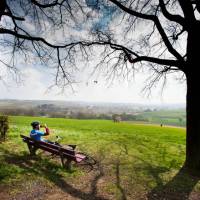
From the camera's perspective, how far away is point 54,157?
33.9 ft

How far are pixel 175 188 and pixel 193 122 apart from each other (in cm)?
250

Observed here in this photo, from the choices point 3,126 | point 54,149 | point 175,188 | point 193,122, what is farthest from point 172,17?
point 3,126

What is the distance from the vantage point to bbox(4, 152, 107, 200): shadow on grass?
22.9 feet

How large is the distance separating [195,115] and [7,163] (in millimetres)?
6589

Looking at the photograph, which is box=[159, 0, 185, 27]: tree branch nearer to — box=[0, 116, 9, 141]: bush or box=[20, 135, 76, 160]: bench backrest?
box=[20, 135, 76, 160]: bench backrest

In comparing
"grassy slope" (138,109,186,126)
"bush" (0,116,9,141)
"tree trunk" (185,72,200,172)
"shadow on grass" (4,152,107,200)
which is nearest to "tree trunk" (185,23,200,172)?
"tree trunk" (185,72,200,172)

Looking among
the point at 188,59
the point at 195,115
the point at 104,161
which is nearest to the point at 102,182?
the point at 104,161

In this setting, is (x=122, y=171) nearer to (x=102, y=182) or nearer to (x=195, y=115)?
(x=102, y=182)

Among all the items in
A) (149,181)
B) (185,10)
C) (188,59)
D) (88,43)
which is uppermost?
(185,10)

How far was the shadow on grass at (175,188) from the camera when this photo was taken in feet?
23.5

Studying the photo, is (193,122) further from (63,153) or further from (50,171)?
(50,171)

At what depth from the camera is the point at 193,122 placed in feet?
30.0

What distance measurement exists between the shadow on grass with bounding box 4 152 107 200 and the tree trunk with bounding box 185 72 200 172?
3.22 meters

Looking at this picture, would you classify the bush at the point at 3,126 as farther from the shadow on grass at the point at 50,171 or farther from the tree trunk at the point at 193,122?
the tree trunk at the point at 193,122
